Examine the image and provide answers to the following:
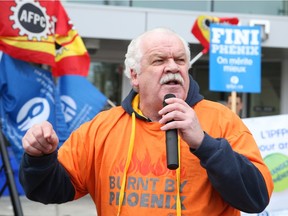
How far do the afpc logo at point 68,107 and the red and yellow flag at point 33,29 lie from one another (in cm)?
28

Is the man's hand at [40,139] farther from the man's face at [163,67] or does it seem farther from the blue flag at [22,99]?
the blue flag at [22,99]

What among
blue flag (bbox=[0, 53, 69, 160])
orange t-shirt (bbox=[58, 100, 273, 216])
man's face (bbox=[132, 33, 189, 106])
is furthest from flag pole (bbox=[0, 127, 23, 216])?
man's face (bbox=[132, 33, 189, 106])

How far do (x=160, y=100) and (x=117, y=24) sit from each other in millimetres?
7385

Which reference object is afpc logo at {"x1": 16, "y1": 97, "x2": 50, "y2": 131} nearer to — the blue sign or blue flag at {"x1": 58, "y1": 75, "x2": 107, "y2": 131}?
blue flag at {"x1": 58, "y1": 75, "x2": 107, "y2": 131}

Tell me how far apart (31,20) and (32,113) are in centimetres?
86

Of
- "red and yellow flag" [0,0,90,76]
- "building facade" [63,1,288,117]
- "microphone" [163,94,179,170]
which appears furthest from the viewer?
"building facade" [63,1,288,117]

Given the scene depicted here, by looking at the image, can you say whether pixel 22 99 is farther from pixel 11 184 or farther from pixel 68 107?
pixel 11 184

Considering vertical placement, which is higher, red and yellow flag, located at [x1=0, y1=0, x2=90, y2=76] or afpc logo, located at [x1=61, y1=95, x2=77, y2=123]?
red and yellow flag, located at [x1=0, y1=0, x2=90, y2=76]

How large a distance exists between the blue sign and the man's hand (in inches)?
191

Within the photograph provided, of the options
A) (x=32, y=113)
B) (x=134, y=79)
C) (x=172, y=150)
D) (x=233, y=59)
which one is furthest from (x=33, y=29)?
(x=172, y=150)

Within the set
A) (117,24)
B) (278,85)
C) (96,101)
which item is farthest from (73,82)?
(278,85)

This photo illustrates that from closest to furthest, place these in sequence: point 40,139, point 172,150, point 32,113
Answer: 1. point 172,150
2. point 40,139
3. point 32,113

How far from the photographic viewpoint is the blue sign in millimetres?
6496

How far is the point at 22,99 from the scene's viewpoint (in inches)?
178
